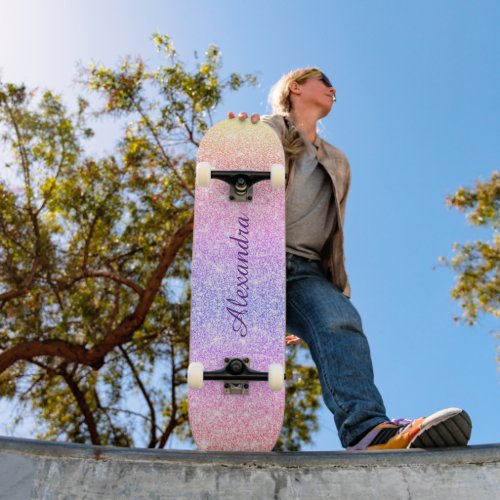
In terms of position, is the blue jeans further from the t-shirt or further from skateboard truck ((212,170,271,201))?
skateboard truck ((212,170,271,201))

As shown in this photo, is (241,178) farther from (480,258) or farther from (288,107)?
(480,258)

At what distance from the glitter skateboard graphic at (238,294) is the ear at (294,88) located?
2.01 feet

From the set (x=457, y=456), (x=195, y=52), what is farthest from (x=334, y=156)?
(x=195, y=52)

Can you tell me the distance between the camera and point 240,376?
2.23 m

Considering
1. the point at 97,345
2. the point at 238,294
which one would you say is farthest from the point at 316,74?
the point at 97,345

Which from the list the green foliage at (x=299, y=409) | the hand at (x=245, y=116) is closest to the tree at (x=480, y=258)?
the green foliage at (x=299, y=409)

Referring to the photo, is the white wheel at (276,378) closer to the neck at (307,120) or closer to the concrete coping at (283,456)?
the concrete coping at (283,456)

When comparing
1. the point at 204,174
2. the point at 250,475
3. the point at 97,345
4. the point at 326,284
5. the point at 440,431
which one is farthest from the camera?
the point at 97,345

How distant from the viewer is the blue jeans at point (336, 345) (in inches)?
90.5

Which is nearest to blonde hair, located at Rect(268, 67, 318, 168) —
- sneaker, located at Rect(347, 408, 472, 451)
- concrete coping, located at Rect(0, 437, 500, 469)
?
sneaker, located at Rect(347, 408, 472, 451)

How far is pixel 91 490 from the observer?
167 centimetres

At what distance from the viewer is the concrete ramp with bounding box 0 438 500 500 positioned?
5.41 feet

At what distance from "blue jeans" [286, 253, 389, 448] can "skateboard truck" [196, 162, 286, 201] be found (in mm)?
384

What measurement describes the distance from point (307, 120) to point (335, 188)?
494 mm
